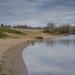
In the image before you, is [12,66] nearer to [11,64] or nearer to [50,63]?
[11,64]

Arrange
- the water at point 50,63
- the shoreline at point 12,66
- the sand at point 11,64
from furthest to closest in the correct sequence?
the water at point 50,63 → the sand at point 11,64 → the shoreline at point 12,66

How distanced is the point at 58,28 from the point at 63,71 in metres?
155

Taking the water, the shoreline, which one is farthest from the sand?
the water

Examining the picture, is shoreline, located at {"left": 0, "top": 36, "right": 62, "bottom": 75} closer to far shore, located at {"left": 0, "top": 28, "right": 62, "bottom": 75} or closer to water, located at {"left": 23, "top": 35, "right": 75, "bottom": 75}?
far shore, located at {"left": 0, "top": 28, "right": 62, "bottom": 75}

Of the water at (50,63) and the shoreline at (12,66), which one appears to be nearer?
the shoreline at (12,66)

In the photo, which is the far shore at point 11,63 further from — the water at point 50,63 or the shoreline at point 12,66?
the water at point 50,63

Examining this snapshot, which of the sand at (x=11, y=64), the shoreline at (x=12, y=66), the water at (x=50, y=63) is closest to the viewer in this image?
the shoreline at (x=12, y=66)

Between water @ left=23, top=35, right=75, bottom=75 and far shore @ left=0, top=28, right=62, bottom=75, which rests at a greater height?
far shore @ left=0, top=28, right=62, bottom=75

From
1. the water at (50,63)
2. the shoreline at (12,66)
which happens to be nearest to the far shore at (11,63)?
the shoreline at (12,66)

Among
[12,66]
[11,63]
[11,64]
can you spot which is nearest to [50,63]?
[11,63]

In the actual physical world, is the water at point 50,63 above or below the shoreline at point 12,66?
below

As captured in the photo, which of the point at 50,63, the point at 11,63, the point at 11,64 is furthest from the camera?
the point at 50,63

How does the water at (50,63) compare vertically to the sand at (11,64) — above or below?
below

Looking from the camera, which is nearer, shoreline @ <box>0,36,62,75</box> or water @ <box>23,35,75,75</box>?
shoreline @ <box>0,36,62,75</box>
